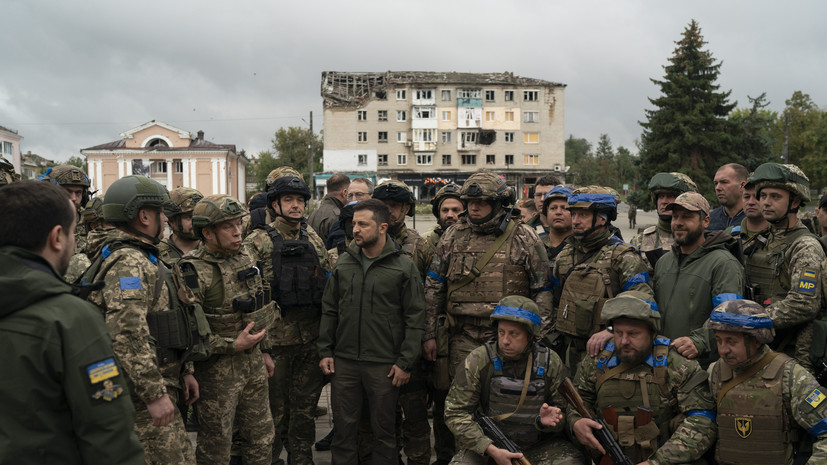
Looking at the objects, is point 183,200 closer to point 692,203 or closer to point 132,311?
point 132,311

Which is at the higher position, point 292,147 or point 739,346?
point 292,147

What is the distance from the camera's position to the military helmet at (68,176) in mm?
6633

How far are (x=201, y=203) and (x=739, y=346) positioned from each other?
419cm

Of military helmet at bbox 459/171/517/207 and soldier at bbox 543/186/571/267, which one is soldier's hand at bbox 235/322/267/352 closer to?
military helmet at bbox 459/171/517/207

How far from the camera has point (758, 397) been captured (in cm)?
385

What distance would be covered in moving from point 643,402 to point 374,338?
2248 millimetres

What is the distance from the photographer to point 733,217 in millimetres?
6492

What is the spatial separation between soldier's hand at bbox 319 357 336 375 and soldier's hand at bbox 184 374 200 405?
114 cm

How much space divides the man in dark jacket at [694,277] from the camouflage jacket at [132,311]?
3.74 metres

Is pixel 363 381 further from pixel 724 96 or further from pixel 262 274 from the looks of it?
pixel 724 96

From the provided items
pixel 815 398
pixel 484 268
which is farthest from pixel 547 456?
pixel 815 398

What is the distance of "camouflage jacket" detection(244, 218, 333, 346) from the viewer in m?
5.60

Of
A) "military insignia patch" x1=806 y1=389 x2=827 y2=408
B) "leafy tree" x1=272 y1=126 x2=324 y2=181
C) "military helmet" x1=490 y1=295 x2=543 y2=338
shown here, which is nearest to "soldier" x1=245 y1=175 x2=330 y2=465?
"military helmet" x1=490 y1=295 x2=543 y2=338

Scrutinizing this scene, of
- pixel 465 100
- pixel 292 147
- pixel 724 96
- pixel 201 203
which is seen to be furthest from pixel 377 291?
pixel 292 147
